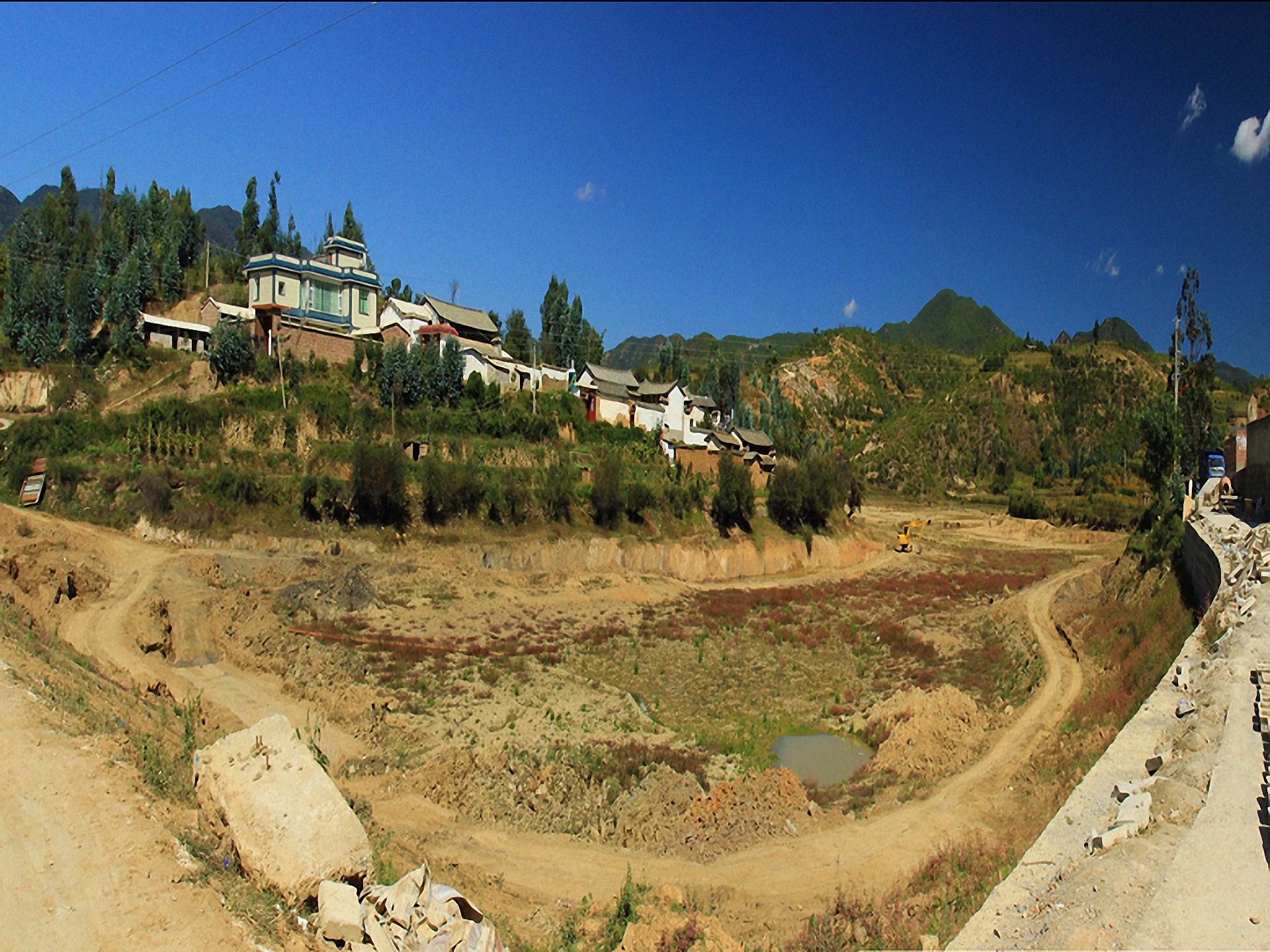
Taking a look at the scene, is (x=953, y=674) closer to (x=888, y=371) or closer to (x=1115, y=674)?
(x=1115, y=674)

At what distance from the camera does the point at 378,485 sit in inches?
1303

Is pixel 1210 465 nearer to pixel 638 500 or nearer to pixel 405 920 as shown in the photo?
pixel 638 500

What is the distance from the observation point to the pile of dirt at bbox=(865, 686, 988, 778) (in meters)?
16.2

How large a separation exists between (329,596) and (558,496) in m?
13.6

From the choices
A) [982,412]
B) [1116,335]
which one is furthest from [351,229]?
[1116,335]

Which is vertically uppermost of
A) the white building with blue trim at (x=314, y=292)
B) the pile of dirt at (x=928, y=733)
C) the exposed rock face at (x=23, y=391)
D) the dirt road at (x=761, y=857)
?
the white building with blue trim at (x=314, y=292)

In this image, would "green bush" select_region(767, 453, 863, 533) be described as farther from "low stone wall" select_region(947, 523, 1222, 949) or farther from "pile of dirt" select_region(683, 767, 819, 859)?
"low stone wall" select_region(947, 523, 1222, 949)

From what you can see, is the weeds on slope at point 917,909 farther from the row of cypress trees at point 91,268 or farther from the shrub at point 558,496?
the row of cypress trees at point 91,268

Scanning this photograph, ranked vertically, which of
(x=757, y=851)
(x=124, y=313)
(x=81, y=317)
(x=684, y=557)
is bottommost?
(x=757, y=851)

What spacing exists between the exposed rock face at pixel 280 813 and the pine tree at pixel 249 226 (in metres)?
60.7

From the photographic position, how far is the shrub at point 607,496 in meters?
38.8

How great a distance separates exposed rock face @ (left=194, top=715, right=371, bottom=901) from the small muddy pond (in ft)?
35.1

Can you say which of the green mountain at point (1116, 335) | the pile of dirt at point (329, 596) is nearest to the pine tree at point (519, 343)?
the pile of dirt at point (329, 596)

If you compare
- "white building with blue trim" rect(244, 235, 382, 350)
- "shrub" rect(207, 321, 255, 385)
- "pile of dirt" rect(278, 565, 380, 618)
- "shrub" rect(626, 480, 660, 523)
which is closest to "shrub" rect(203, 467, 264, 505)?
"pile of dirt" rect(278, 565, 380, 618)
